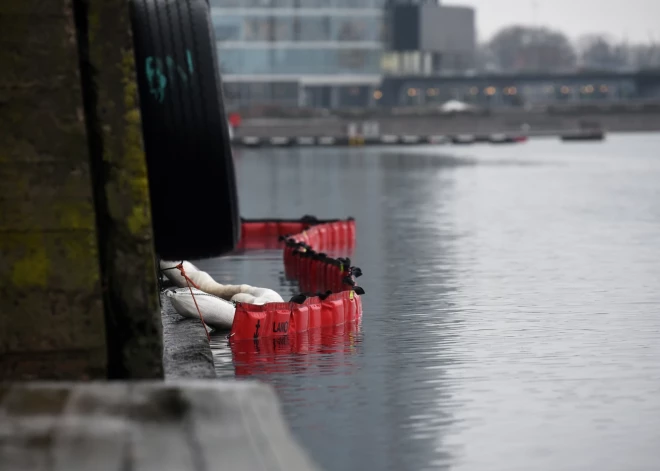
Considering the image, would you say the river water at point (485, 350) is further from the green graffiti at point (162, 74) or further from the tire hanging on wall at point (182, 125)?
the green graffiti at point (162, 74)

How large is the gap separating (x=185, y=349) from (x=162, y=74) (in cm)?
657

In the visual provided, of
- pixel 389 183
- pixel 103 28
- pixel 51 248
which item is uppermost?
pixel 103 28

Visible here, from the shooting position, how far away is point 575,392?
20.3 meters

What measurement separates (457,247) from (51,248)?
36.0 metres

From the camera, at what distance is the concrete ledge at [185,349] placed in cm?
1884

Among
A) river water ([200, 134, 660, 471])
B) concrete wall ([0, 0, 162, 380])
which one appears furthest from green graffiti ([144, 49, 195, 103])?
river water ([200, 134, 660, 471])

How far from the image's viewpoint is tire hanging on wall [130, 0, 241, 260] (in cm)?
1566

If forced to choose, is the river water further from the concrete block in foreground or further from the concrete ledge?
the concrete block in foreground

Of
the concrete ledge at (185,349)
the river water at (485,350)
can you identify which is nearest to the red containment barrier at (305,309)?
the river water at (485,350)

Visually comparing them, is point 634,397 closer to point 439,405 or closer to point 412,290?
point 439,405

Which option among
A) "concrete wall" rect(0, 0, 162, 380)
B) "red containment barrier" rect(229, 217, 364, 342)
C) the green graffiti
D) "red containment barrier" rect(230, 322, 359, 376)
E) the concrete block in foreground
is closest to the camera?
the concrete block in foreground

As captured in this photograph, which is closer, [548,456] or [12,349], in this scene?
[12,349]

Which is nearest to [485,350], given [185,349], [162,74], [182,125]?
[185,349]

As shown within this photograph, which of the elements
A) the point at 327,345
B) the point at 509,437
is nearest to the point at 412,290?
the point at 327,345
